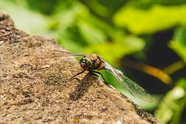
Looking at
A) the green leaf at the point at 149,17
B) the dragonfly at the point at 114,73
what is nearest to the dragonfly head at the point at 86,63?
the dragonfly at the point at 114,73

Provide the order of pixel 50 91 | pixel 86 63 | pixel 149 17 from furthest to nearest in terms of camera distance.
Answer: pixel 149 17 → pixel 86 63 → pixel 50 91

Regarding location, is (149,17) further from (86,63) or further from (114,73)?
(86,63)

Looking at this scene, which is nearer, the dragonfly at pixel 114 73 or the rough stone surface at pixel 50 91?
the rough stone surface at pixel 50 91

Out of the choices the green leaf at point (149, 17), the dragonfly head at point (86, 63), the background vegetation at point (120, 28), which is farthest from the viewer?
the green leaf at point (149, 17)

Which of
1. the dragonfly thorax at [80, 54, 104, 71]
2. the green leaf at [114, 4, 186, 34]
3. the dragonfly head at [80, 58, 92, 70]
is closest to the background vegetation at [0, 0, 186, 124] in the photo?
the green leaf at [114, 4, 186, 34]

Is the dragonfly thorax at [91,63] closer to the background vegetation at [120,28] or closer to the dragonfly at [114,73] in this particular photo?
the dragonfly at [114,73]

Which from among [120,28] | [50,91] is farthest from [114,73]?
[120,28]

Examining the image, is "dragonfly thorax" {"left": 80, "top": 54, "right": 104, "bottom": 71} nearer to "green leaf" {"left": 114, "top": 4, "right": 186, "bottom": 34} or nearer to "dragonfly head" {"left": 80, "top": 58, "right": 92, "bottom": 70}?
"dragonfly head" {"left": 80, "top": 58, "right": 92, "bottom": 70}
